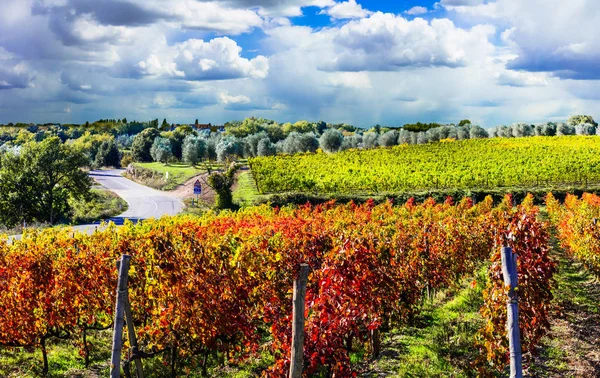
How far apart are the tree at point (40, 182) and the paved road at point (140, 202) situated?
5458mm

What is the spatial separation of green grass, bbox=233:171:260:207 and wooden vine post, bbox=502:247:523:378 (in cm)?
3605

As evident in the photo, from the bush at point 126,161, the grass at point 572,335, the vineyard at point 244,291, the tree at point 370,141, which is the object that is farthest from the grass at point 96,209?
the bush at point 126,161

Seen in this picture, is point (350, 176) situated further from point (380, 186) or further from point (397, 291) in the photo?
point (397, 291)

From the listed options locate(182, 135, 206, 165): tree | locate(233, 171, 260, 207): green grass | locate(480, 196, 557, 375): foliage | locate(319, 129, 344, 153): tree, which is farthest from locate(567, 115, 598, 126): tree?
locate(480, 196, 557, 375): foliage

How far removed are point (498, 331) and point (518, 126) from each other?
Answer: 103 metres

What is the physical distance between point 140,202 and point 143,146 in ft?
161

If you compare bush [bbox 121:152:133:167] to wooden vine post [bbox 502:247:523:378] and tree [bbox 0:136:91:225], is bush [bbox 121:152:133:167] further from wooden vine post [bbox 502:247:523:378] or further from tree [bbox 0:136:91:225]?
wooden vine post [bbox 502:247:523:378]

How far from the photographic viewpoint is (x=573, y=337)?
34.1 ft

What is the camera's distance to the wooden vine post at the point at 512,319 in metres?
6.20

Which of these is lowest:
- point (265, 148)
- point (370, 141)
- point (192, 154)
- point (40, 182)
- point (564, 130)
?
point (40, 182)

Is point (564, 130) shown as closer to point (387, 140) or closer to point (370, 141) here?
→ point (387, 140)

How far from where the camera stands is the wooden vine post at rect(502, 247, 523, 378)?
20.3 ft

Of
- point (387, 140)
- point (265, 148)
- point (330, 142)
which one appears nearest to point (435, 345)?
point (265, 148)

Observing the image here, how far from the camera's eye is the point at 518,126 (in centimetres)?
10275
